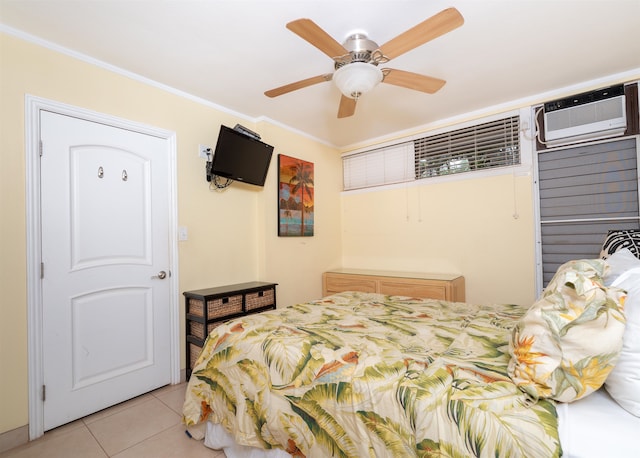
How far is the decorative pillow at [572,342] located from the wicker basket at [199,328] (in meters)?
2.21

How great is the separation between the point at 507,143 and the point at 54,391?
437 cm

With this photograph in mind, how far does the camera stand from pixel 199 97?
285 cm

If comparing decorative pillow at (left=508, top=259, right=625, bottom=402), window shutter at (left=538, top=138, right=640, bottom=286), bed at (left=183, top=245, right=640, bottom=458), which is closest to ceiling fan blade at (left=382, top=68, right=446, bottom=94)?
bed at (left=183, top=245, right=640, bottom=458)

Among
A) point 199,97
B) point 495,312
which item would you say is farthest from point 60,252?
point 495,312

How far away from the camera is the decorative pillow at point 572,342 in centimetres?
87

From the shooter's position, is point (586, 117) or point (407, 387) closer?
point (407, 387)

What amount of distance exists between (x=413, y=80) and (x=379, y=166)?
2098 mm

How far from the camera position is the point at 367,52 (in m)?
1.87

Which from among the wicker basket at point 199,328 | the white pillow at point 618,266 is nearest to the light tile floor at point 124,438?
the wicker basket at point 199,328

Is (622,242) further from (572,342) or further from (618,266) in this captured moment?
(572,342)

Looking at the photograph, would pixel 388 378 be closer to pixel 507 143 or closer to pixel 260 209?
pixel 260 209

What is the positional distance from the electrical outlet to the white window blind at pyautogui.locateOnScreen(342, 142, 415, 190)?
211 centimetres

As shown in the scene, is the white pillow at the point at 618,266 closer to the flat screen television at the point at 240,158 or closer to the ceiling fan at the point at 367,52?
the ceiling fan at the point at 367,52

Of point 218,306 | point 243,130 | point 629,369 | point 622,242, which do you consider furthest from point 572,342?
point 243,130
